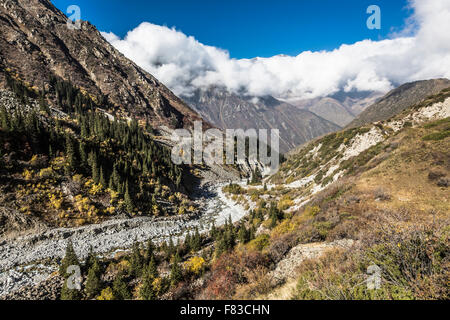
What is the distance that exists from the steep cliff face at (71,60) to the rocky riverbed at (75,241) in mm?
86019

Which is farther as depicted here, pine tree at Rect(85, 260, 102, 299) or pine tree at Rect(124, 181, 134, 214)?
pine tree at Rect(124, 181, 134, 214)

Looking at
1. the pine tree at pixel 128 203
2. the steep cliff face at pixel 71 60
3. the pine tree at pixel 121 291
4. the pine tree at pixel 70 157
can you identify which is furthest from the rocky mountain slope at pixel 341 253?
the steep cliff face at pixel 71 60

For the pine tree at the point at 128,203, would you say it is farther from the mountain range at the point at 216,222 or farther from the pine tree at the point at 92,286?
the pine tree at the point at 92,286

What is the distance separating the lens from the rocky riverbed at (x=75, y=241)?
21.1 meters

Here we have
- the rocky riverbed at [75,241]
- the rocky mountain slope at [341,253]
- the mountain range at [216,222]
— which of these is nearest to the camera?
the rocky mountain slope at [341,253]

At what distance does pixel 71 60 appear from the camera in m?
120

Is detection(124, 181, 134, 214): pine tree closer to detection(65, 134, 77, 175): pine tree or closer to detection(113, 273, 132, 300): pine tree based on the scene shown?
detection(65, 134, 77, 175): pine tree

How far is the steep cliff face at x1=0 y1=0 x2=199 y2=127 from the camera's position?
93.7 metres

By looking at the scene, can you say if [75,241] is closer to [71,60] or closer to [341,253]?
[341,253]

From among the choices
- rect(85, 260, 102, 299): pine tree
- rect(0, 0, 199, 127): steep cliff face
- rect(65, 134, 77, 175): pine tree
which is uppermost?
rect(0, 0, 199, 127): steep cliff face

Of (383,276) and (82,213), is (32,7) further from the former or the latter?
(383,276)

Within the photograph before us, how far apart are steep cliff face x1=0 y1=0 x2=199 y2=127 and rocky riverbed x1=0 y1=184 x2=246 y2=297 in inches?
3387

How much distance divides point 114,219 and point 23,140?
2178 centimetres

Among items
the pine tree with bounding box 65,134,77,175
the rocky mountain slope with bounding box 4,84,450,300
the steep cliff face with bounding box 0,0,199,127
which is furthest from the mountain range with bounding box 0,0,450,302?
the steep cliff face with bounding box 0,0,199,127
